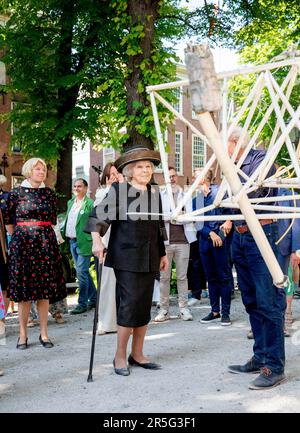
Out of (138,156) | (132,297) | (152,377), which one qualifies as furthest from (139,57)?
(152,377)

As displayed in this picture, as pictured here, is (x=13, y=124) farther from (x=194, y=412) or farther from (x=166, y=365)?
(x=194, y=412)

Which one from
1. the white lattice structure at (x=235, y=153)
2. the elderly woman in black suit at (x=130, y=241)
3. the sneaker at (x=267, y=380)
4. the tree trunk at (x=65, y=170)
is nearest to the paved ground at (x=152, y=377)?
the sneaker at (x=267, y=380)

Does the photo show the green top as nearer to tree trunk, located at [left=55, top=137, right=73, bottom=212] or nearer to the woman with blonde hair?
the woman with blonde hair

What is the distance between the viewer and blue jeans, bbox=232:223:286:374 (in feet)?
13.8

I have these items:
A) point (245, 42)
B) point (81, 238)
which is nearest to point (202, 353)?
point (81, 238)

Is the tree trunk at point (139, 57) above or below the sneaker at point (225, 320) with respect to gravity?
above

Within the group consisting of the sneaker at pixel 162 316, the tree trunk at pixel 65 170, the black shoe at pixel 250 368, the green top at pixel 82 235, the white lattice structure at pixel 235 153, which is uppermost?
the tree trunk at pixel 65 170

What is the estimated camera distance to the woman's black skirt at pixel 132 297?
4.73 meters

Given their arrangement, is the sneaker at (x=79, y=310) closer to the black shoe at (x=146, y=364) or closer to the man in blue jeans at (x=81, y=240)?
the man in blue jeans at (x=81, y=240)

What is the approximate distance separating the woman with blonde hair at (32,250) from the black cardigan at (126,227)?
1411 mm

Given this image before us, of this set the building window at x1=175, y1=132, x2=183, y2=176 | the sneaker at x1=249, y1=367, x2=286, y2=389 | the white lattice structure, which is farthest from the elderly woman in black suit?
the building window at x1=175, y1=132, x2=183, y2=176

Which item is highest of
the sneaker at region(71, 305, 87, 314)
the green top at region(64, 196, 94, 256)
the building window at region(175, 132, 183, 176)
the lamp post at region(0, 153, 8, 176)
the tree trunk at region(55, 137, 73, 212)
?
the building window at region(175, 132, 183, 176)

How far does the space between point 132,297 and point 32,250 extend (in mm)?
1763

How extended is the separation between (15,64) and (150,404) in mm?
12233
